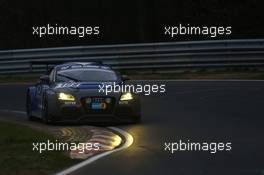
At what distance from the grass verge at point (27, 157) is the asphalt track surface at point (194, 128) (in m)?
0.53

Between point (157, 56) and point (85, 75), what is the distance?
15494mm

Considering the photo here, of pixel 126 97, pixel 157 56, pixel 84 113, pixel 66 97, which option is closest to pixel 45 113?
pixel 66 97

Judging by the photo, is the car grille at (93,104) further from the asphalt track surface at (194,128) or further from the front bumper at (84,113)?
the asphalt track surface at (194,128)

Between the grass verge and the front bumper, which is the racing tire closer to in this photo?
the front bumper

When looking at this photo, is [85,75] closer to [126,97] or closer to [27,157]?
[126,97]

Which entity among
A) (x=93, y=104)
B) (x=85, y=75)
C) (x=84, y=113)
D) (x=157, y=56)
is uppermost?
(x=85, y=75)

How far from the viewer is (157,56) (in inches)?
1412

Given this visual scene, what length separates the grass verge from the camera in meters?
13.1

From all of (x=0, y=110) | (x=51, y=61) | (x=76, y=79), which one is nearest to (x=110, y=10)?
(x=51, y=61)

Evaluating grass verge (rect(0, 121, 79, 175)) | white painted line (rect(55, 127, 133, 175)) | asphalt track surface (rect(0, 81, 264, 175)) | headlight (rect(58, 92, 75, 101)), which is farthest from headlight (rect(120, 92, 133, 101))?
grass verge (rect(0, 121, 79, 175))

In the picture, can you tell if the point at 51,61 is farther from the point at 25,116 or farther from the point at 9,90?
the point at 25,116

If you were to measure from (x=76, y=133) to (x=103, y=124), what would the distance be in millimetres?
2231

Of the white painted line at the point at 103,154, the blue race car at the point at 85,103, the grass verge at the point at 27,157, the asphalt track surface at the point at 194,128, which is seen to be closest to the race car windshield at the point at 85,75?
the blue race car at the point at 85,103

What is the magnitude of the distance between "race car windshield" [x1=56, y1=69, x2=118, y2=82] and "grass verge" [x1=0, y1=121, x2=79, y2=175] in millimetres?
2645
